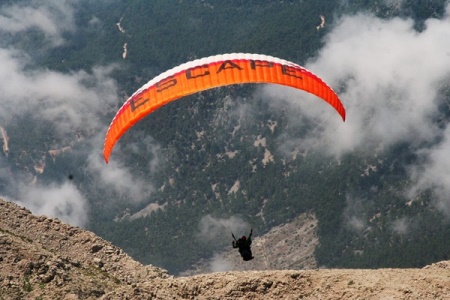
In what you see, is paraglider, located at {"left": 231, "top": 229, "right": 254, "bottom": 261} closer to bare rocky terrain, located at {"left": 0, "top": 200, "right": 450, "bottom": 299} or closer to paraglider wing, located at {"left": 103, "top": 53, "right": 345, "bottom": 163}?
bare rocky terrain, located at {"left": 0, "top": 200, "right": 450, "bottom": 299}

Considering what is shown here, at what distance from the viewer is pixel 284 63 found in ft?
181

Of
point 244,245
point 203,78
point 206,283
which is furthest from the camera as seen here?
point 244,245

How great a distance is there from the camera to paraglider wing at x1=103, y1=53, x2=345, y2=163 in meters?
53.1

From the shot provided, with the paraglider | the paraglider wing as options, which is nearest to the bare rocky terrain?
the paraglider

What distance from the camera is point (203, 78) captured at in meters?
53.2

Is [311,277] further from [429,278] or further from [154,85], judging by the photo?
[154,85]

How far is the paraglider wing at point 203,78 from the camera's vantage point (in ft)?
174

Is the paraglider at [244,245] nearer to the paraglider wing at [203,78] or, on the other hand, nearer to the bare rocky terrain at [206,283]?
the bare rocky terrain at [206,283]

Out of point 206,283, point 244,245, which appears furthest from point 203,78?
point 206,283

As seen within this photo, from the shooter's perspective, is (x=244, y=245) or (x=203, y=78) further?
(x=244, y=245)

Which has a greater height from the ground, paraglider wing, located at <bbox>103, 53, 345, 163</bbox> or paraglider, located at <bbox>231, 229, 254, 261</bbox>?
paraglider wing, located at <bbox>103, 53, 345, 163</bbox>

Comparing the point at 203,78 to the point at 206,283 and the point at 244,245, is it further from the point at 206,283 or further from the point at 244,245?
the point at 206,283

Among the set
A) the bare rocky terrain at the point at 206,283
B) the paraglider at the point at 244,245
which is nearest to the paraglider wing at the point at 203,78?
the bare rocky terrain at the point at 206,283

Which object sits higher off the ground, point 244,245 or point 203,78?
→ point 203,78
